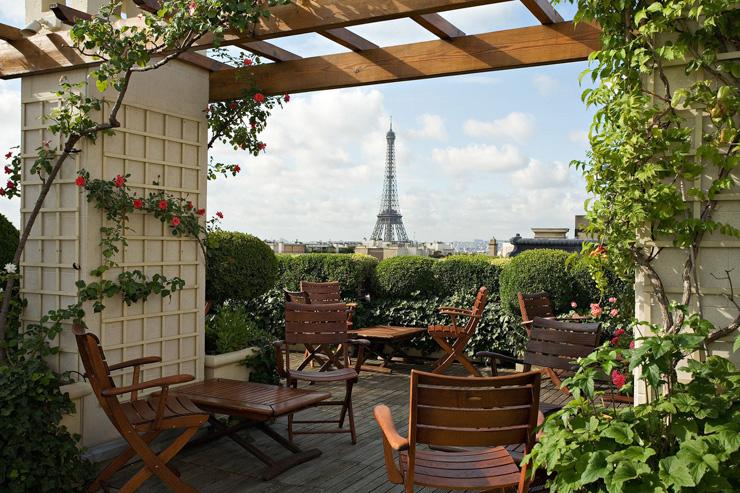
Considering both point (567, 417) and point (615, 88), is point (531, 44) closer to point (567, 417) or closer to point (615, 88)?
point (615, 88)

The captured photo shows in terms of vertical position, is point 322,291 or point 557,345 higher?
point 322,291

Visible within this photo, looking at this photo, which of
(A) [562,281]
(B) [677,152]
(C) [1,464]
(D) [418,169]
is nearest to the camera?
(B) [677,152]

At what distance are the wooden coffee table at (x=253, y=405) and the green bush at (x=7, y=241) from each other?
153cm

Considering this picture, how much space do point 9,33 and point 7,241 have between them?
55.9 inches

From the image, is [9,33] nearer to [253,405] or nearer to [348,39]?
[348,39]

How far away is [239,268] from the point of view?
6.89 m

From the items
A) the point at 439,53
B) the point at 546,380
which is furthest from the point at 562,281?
Answer: the point at 439,53

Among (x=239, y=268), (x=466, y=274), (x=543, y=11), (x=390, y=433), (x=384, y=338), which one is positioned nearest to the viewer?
(x=390, y=433)

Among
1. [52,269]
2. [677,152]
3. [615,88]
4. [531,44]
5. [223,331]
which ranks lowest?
[223,331]

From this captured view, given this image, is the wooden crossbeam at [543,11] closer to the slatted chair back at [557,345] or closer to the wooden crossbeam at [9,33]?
the slatted chair back at [557,345]

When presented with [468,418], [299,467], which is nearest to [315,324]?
[299,467]

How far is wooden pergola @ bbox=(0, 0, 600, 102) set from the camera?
3.64m

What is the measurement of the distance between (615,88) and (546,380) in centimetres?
478

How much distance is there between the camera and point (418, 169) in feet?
56.8
